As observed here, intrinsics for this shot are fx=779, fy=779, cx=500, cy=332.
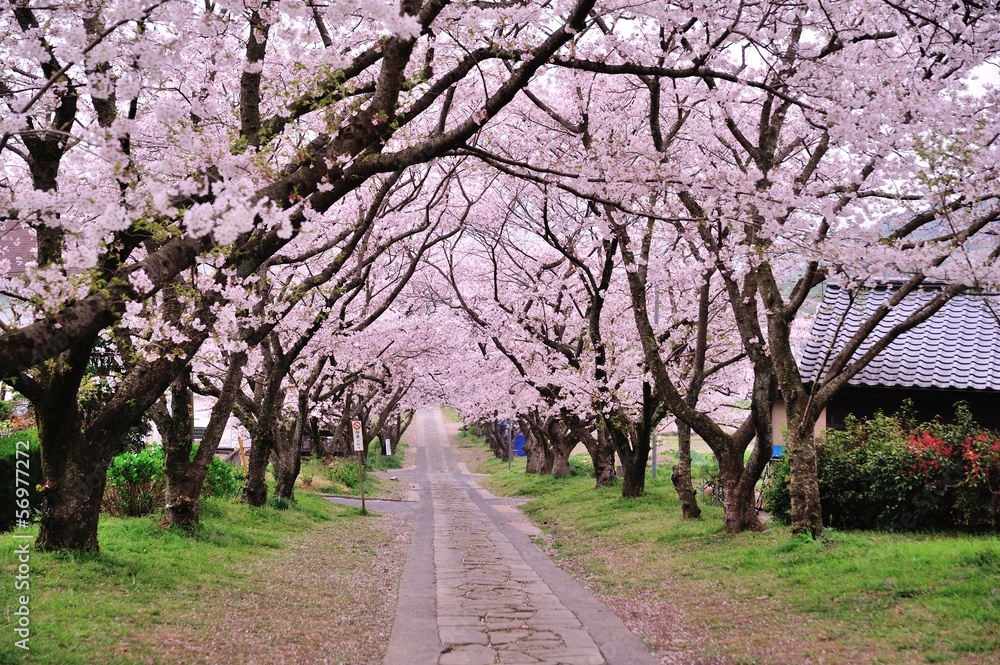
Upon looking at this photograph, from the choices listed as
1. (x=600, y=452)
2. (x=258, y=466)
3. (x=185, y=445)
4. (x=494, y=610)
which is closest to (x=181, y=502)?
(x=185, y=445)

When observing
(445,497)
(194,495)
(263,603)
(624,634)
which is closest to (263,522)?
(194,495)

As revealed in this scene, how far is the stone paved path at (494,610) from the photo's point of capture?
721cm

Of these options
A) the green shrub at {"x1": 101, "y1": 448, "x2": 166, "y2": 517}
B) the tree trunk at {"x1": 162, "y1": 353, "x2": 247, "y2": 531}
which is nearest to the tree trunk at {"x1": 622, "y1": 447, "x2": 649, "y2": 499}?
the tree trunk at {"x1": 162, "y1": 353, "x2": 247, "y2": 531}

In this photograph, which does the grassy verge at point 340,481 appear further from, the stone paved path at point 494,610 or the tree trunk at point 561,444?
the stone paved path at point 494,610

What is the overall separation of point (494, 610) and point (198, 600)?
3273mm

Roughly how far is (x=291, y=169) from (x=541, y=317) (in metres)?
16.1

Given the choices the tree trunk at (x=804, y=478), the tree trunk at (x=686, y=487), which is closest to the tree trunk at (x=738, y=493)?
the tree trunk at (x=804, y=478)

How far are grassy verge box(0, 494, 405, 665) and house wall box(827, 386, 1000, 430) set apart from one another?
930cm

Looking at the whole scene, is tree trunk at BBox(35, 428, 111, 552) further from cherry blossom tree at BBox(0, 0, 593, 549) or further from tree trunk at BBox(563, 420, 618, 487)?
tree trunk at BBox(563, 420, 618, 487)

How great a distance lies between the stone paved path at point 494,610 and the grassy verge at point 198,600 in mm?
416

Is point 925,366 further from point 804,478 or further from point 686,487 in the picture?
point 804,478

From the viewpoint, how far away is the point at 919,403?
50.1ft

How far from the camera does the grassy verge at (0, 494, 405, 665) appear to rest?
636 cm

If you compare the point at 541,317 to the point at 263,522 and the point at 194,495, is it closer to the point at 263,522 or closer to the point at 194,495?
the point at 263,522
